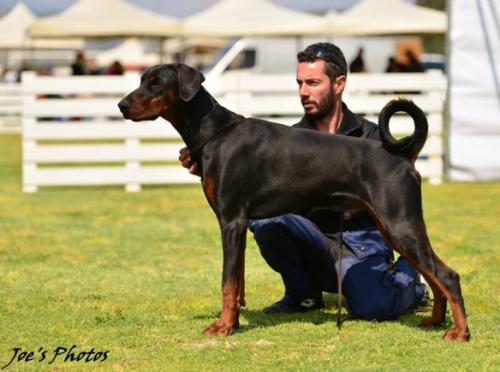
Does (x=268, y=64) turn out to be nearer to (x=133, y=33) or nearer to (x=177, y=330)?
(x=133, y=33)

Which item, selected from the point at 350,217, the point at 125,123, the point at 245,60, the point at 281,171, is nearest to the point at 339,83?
the point at 350,217

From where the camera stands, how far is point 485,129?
13.9 meters

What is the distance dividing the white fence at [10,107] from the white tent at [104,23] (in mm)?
4717

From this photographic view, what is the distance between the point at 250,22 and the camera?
26.0 metres

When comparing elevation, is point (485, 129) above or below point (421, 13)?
below

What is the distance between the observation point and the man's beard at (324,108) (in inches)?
240

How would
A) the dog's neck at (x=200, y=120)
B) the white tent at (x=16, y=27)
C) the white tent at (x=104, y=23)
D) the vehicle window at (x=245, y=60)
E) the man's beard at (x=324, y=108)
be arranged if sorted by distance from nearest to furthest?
the dog's neck at (x=200, y=120)
the man's beard at (x=324, y=108)
the white tent at (x=104, y=23)
the vehicle window at (x=245, y=60)
the white tent at (x=16, y=27)

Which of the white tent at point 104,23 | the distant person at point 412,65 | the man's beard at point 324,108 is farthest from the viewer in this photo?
the white tent at point 104,23

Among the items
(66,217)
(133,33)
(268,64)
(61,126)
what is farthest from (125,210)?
(268,64)

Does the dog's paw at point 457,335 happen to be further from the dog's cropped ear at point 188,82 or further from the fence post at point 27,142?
the fence post at point 27,142

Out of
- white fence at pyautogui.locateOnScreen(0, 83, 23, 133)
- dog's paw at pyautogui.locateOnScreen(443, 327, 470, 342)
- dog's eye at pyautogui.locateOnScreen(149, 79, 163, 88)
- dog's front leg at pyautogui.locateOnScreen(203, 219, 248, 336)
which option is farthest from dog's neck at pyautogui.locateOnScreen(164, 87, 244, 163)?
white fence at pyautogui.locateOnScreen(0, 83, 23, 133)

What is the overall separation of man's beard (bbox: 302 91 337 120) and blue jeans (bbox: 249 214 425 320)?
1.98 ft

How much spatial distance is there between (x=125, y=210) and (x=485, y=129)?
202 inches

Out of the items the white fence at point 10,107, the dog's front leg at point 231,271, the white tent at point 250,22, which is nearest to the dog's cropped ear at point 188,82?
the dog's front leg at point 231,271
